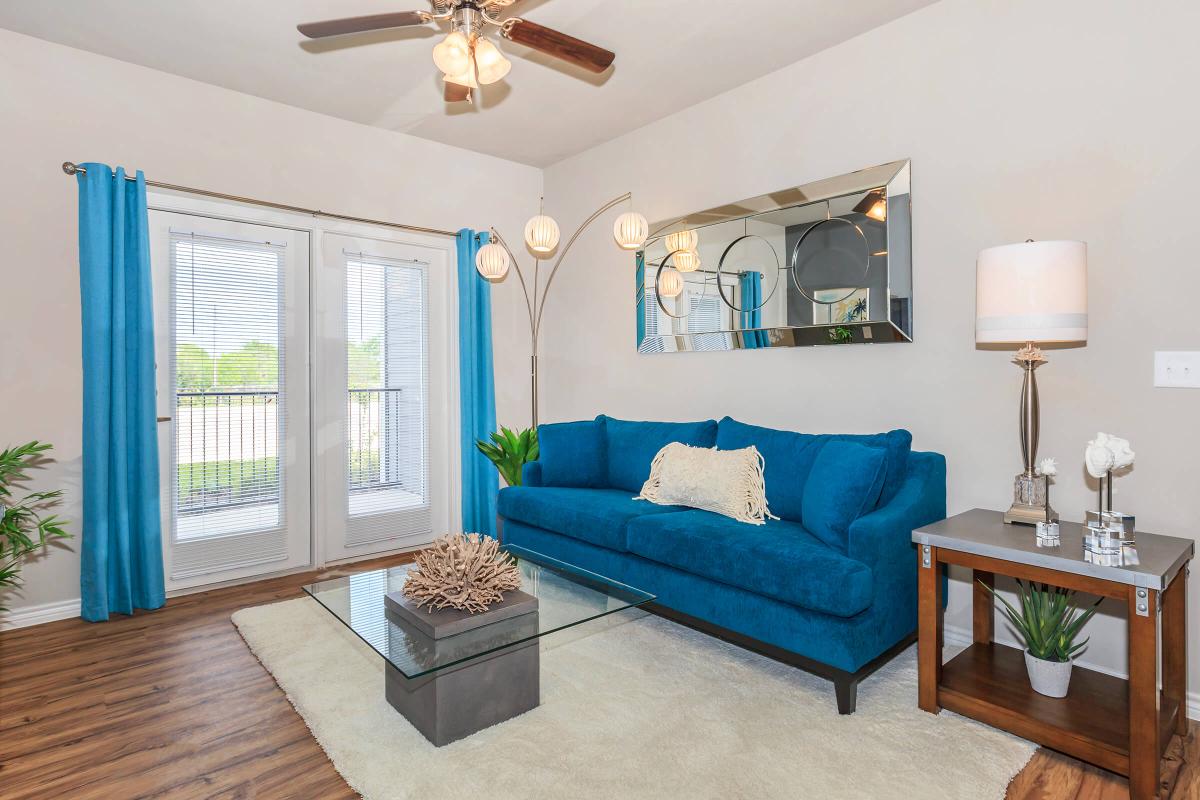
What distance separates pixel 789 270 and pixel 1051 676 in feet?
6.84

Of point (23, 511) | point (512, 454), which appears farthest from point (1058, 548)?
point (23, 511)

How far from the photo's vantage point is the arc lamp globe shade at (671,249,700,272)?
12.9 feet

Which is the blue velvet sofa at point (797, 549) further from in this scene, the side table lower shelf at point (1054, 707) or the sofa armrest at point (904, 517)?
the side table lower shelf at point (1054, 707)

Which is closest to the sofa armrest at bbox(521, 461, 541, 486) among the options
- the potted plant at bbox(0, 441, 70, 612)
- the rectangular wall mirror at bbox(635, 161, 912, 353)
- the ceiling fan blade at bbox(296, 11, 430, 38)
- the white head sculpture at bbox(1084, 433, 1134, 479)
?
the rectangular wall mirror at bbox(635, 161, 912, 353)

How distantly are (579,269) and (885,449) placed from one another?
2895mm

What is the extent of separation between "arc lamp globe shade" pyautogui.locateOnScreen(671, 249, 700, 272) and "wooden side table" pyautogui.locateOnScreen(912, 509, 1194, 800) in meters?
2.07

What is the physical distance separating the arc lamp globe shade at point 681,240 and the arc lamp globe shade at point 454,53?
2016mm

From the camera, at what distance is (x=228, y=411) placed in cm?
379

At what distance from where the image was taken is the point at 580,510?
330cm

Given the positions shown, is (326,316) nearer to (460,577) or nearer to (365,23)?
(365,23)

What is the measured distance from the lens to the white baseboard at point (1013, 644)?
7.47ft

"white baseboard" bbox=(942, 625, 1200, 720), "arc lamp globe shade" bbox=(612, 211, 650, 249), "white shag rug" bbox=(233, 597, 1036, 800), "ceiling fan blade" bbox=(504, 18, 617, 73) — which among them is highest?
"ceiling fan blade" bbox=(504, 18, 617, 73)

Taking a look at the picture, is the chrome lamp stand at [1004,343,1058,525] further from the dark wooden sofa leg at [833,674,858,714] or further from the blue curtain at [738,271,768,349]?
the blue curtain at [738,271,768,349]

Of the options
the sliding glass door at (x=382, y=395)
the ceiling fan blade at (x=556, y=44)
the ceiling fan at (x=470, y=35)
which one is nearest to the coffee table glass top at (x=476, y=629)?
the sliding glass door at (x=382, y=395)
